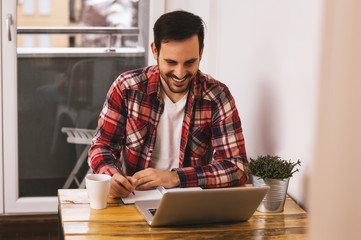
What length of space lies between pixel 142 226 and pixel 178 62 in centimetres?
73

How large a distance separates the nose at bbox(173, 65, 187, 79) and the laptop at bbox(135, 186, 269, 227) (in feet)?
2.10

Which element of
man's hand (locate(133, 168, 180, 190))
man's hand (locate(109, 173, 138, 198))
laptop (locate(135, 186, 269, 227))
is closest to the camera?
laptop (locate(135, 186, 269, 227))

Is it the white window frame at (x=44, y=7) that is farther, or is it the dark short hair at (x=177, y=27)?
the white window frame at (x=44, y=7)

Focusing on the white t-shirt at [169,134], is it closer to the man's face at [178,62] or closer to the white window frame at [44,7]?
the man's face at [178,62]

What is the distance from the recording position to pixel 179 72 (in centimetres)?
175

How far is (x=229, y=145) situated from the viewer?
5.83 feet

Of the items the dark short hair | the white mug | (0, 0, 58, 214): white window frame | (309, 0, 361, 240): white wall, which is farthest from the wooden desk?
(0, 0, 58, 214): white window frame

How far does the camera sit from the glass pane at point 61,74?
2.73 m

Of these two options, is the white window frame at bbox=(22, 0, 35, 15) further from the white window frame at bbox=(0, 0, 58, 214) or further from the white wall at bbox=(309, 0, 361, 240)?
the white wall at bbox=(309, 0, 361, 240)

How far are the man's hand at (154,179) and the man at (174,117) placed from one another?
3.5 inches

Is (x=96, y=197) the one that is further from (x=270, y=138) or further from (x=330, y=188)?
(x=330, y=188)

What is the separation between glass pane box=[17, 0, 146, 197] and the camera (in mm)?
2732

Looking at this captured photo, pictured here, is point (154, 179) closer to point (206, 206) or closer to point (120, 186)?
point (120, 186)

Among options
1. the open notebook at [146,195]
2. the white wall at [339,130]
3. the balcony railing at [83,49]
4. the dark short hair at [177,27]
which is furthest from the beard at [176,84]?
the white wall at [339,130]
